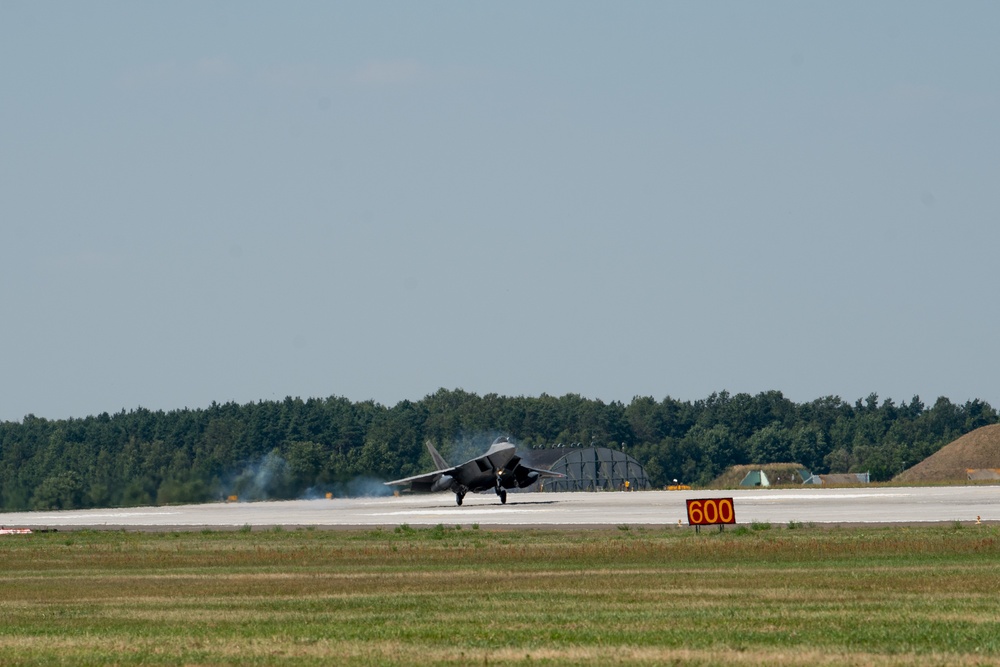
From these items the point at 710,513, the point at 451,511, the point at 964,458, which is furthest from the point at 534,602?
the point at 964,458

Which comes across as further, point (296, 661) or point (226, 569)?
point (226, 569)

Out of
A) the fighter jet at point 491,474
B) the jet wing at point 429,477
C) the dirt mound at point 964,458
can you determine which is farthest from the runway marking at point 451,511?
the dirt mound at point 964,458

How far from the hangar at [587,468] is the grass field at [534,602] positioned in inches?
3626

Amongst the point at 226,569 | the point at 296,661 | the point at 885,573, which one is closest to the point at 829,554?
the point at 885,573

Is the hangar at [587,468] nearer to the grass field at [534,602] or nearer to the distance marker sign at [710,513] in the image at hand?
the distance marker sign at [710,513]

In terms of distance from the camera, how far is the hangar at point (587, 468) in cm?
13262

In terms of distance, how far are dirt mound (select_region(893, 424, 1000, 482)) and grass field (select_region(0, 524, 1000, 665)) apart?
102 metres

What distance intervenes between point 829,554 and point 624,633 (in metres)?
15.2

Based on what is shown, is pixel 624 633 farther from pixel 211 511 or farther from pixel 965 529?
pixel 211 511

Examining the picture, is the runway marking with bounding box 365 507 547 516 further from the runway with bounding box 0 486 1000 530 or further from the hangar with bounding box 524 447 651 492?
the hangar with bounding box 524 447 651 492

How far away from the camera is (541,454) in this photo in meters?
137

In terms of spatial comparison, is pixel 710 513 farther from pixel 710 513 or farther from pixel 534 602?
pixel 534 602

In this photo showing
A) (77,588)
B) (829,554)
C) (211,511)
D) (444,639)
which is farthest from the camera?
(211,511)

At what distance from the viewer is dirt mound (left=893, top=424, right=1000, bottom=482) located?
5359 inches
